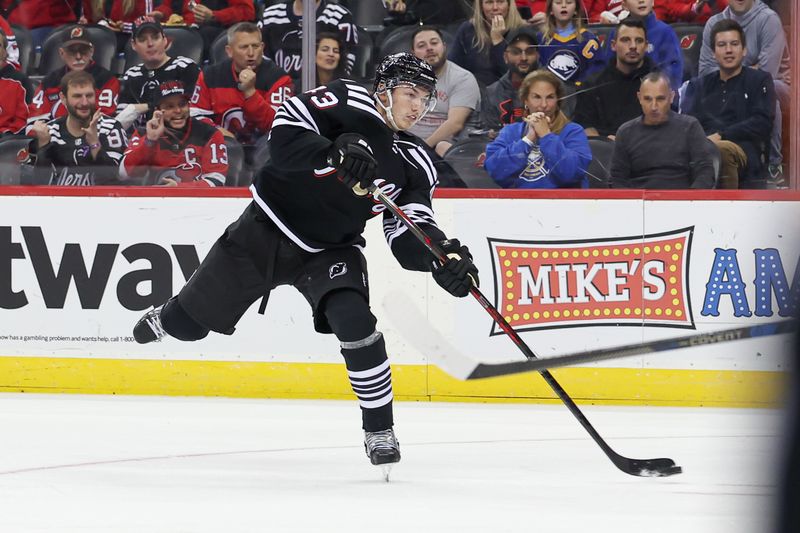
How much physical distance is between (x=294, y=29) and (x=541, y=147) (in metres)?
1.17

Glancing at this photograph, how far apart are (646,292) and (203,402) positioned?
179cm

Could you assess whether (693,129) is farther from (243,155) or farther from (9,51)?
(9,51)

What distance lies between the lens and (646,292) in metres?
5.09

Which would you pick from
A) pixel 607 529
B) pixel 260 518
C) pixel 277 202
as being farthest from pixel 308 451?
pixel 607 529

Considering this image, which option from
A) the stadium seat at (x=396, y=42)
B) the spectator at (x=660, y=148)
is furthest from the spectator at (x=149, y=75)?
the spectator at (x=660, y=148)

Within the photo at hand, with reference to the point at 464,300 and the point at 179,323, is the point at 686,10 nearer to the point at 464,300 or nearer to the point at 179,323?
the point at 464,300

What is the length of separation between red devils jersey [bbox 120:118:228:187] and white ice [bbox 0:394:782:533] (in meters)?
0.94

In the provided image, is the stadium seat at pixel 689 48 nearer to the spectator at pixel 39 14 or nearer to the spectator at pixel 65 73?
the spectator at pixel 65 73

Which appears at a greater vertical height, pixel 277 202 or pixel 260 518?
pixel 277 202

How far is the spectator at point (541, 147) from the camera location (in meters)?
Result: 5.27

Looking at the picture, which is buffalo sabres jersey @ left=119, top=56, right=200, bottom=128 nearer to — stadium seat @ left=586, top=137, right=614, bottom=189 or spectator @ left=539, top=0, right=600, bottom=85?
spectator @ left=539, top=0, right=600, bottom=85

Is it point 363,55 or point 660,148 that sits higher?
point 363,55

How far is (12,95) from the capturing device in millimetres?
5906

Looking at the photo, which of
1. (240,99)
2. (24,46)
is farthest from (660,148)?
(24,46)
